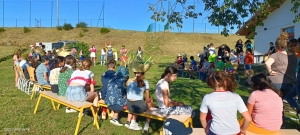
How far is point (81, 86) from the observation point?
514cm

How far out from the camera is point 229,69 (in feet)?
37.9

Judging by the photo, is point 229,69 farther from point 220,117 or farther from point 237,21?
point 220,117

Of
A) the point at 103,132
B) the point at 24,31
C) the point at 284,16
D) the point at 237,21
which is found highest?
the point at 24,31

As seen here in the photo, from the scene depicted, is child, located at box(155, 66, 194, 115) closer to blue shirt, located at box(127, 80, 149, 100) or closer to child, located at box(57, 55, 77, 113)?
blue shirt, located at box(127, 80, 149, 100)

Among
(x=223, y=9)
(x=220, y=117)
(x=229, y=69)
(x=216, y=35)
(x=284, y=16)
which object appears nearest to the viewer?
(x=220, y=117)

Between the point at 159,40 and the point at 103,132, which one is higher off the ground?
the point at 159,40

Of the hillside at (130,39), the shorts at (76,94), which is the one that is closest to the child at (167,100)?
the shorts at (76,94)

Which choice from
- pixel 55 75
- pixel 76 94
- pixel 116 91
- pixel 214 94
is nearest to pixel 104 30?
pixel 55 75

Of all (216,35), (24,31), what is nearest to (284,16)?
(216,35)

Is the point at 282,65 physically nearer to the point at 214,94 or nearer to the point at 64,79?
the point at 214,94

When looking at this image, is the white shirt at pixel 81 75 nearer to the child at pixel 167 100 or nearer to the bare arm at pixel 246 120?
the child at pixel 167 100

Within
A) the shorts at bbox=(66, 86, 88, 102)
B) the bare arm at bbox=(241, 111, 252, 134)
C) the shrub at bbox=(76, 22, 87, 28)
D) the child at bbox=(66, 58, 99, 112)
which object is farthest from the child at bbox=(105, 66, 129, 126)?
the shrub at bbox=(76, 22, 87, 28)

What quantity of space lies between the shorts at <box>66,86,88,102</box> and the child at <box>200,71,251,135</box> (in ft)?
8.98

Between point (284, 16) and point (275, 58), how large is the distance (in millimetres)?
12108
